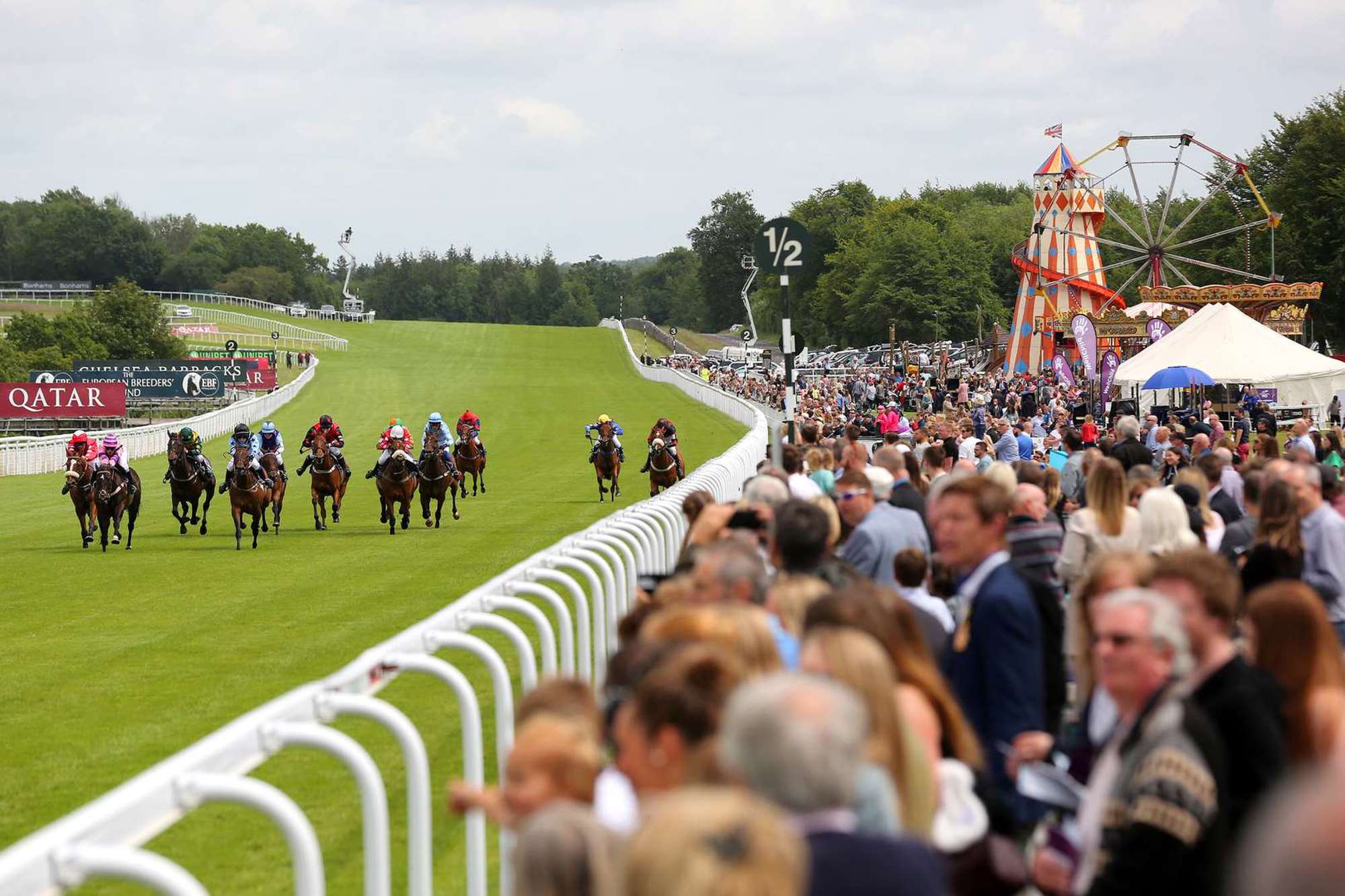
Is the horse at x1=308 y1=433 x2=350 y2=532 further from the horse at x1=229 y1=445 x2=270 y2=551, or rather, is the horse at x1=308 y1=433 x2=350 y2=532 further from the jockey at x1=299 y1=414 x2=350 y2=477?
the horse at x1=229 y1=445 x2=270 y2=551

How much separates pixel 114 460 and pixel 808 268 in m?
43.3

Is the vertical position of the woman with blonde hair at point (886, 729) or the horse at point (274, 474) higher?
the woman with blonde hair at point (886, 729)

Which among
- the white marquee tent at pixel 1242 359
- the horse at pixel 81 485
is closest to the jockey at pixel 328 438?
the horse at pixel 81 485

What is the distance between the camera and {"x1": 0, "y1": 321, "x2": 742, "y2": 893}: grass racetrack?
771 centimetres

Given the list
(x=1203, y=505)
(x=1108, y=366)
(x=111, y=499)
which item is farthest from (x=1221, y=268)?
(x=1203, y=505)

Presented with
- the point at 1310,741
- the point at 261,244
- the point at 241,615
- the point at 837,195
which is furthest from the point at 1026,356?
the point at 261,244

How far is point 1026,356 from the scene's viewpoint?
190 ft

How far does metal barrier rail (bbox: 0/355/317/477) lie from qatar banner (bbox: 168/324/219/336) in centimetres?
3558

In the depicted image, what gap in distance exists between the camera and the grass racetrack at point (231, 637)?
7.71 meters

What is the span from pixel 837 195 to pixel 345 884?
125m

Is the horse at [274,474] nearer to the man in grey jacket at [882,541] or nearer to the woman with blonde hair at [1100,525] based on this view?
the man in grey jacket at [882,541]

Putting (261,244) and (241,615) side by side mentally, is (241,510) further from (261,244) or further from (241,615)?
(261,244)

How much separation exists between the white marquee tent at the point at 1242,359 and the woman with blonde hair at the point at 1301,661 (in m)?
19.4

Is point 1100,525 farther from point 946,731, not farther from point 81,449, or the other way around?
point 81,449
